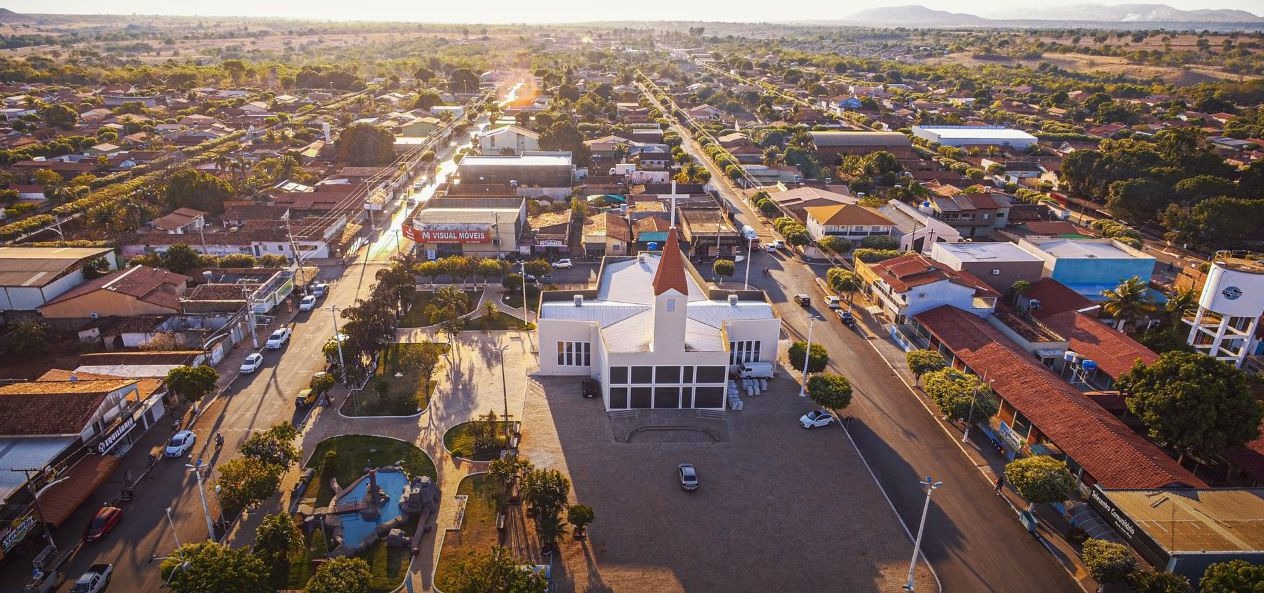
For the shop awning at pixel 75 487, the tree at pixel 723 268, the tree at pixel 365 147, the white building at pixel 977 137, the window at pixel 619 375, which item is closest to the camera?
the shop awning at pixel 75 487

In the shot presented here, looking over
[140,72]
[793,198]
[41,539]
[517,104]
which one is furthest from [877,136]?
[140,72]

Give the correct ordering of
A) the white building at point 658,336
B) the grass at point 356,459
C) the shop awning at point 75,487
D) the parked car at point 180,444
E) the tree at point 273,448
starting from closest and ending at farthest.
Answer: the shop awning at point 75,487 < the tree at point 273,448 < the grass at point 356,459 < the parked car at point 180,444 < the white building at point 658,336

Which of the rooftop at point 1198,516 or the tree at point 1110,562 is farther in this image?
the rooftop at point 1198,516

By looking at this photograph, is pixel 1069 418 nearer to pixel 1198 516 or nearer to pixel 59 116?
pixel 1198 516

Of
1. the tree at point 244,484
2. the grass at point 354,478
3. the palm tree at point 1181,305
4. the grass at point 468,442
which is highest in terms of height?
the palm tree at point 1181,305

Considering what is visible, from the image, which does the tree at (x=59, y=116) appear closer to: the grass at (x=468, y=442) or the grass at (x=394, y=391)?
the grass at (x=394, y=391)

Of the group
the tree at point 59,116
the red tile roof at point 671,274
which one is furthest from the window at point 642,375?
the tree at point 59,116

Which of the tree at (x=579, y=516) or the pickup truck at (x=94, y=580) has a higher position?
the tree at (x=579, y=516)

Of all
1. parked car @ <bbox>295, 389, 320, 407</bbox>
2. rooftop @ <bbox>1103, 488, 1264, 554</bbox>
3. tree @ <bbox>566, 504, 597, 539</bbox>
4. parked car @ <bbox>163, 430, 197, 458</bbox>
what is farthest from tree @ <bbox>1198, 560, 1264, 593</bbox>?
parked car @ <bbox>163, 430, 197, 458</bbox>
